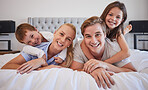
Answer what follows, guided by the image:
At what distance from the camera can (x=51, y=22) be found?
3.39 m

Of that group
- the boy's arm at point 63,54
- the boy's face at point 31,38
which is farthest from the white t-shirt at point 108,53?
the boy's face at point 31,38

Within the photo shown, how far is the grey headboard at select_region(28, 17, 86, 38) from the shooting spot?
3.32m

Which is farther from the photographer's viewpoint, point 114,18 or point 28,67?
point 114,18

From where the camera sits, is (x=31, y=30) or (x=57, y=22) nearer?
(x=31, y=30)

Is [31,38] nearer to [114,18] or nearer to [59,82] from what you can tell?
[59,82]

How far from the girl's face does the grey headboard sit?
2171 millimetres

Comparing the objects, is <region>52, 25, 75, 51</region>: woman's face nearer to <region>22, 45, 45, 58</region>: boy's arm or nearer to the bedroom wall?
<region>22, 45, 45, 58</region>: boy's arm

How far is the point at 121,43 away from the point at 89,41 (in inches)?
13.3

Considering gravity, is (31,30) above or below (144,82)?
above

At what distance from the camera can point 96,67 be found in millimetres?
695

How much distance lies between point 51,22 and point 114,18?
2595mm

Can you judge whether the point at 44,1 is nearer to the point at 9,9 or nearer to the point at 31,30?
the point at 9,9

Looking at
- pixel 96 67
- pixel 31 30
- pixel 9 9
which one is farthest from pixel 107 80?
pixel 9 9

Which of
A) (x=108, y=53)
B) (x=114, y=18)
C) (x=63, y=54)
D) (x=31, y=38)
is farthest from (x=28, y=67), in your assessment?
(x=114, y=18)
